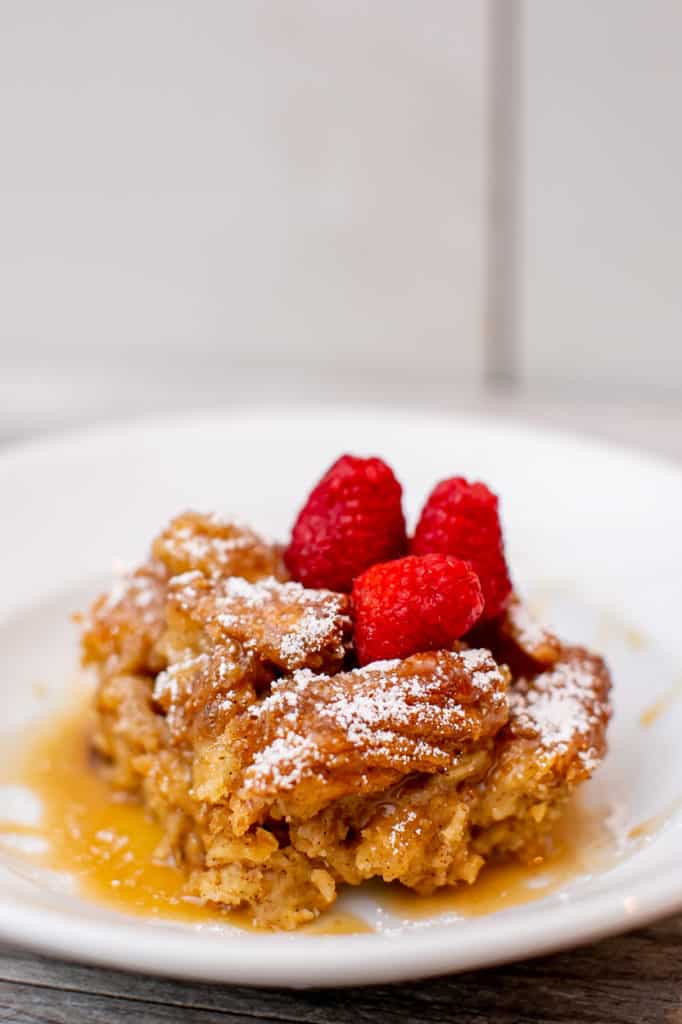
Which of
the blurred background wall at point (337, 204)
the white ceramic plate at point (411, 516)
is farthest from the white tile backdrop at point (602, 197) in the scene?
the white ceramic plate at point (411, 516)

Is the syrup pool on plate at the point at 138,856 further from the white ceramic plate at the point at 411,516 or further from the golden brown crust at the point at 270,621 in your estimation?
the golden brown crust at the point at 270,621

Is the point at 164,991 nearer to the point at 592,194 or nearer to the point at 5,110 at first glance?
the point at 592,194

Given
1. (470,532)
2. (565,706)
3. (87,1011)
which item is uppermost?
(470,532)

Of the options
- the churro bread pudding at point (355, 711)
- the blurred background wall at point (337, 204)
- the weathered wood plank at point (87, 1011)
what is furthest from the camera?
the blurred background wall at point (337, 204)

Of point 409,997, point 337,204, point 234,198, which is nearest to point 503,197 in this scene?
point 337,204

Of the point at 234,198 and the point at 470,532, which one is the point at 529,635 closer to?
the point at 470,532

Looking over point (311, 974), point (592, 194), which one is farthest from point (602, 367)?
point (311, 974)
